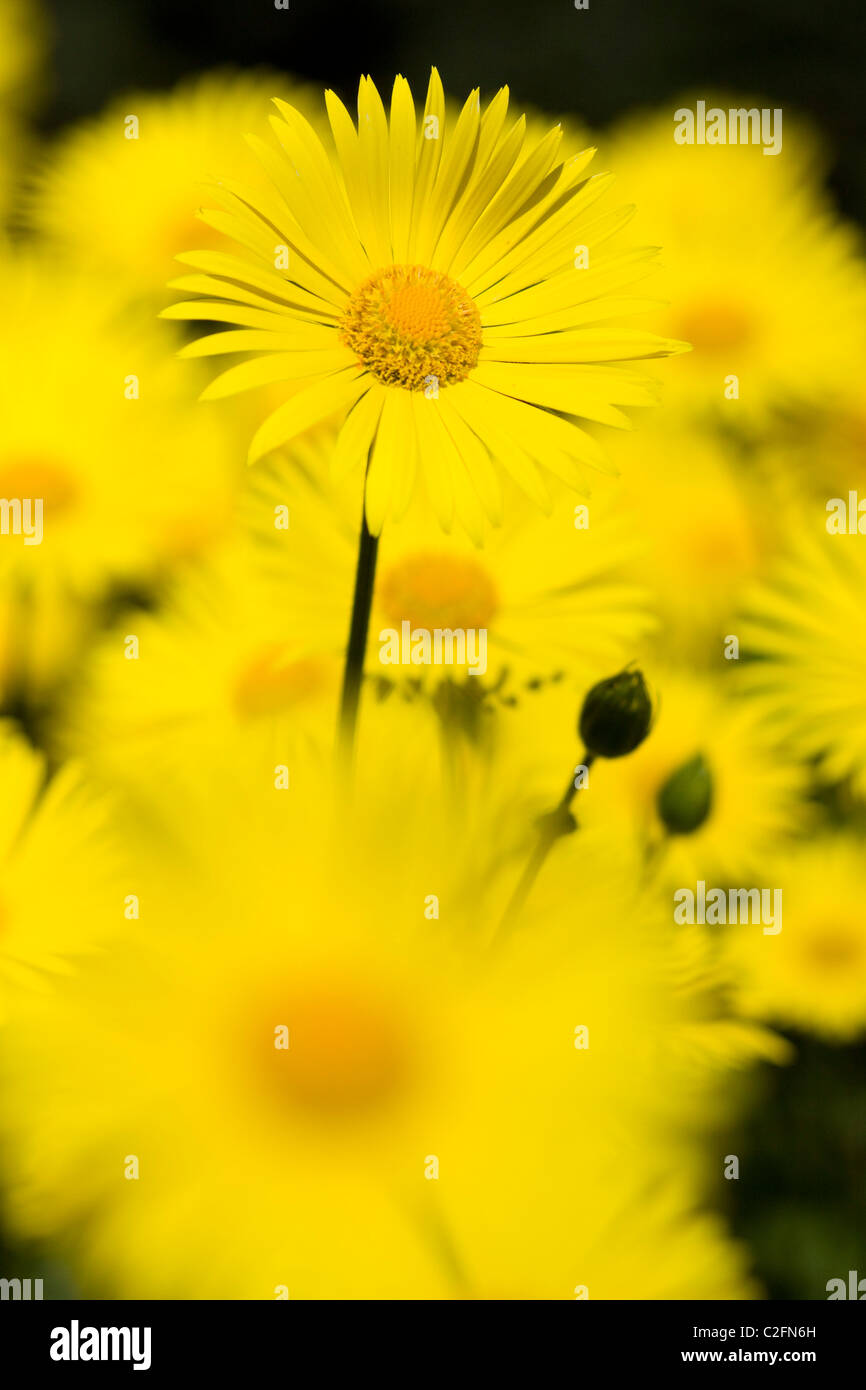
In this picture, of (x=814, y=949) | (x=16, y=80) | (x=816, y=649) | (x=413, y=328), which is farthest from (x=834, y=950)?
(x=16, y=80)

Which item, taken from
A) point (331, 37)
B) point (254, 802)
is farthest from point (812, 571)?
point (331, 37)

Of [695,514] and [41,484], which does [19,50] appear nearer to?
[41,484]

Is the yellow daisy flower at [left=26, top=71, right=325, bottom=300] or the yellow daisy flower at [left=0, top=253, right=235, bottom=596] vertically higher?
the yellow daisy flower at [left=26, top=71, right=325, bottom=300]

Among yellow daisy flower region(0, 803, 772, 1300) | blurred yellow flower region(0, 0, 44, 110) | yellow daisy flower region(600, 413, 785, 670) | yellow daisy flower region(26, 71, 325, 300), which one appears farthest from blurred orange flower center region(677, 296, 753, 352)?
yellow daisy flower region(0, 803, 772, 1300)

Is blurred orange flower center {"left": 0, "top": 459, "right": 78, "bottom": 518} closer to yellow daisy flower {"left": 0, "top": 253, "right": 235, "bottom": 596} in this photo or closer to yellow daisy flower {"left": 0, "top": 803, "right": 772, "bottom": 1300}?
yellow daisy flower {"left": 0, "top": 253, "right": 235, "bottom": 596}

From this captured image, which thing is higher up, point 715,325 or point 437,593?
point 715,325

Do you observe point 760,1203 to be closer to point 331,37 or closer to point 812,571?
point 812,571
